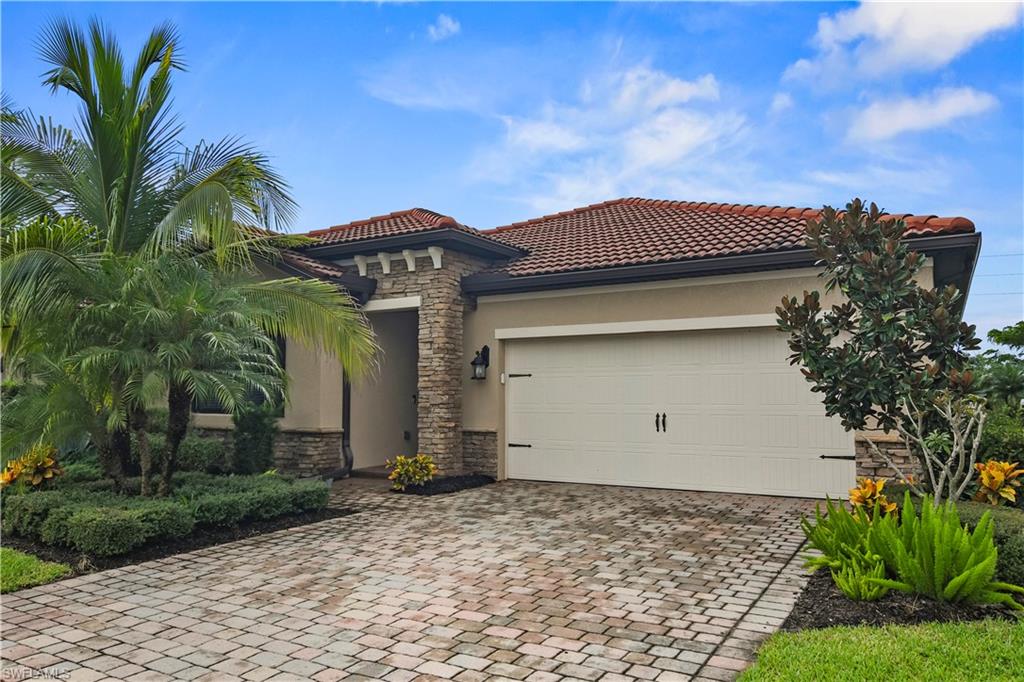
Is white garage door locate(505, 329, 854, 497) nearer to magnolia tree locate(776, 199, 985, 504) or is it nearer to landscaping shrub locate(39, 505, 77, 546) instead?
magnolia tree locate(776, 199, 985, 504)

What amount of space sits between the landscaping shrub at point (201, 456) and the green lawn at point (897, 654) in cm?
998

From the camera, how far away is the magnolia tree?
19.4ft

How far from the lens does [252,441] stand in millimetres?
11234

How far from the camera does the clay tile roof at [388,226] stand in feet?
37.8

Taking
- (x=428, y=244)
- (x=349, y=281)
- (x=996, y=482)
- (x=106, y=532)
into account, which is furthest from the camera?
(x=349, y=281)

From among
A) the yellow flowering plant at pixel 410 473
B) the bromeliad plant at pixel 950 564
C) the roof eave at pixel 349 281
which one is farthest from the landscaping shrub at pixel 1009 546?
the roof eave at pixel 349 281

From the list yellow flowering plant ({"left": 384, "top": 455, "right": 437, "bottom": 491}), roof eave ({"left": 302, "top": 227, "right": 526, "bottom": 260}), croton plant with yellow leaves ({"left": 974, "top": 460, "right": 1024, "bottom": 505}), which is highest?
roof eave ({"left": 302, "top": 227, "right": 526, "bottom": 260})

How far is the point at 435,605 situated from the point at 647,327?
21.4 ft

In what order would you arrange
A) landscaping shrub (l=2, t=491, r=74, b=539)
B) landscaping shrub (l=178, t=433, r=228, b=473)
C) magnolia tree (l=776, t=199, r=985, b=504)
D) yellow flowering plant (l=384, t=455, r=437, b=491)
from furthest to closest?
landscaping shrub (l=178, t=433, r=228, b=473) → yellow flowering plant (l=384, t=455, r=437, b=491) → landscaping shrub (l=2, t=491, r=74, b=539) → magnolia tree (l=776, t=199, r=985, b=504)

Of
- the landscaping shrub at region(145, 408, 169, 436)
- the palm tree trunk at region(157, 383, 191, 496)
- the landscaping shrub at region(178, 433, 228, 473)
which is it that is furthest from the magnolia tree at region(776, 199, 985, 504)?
the landscaping shrub at region(145, 408, 169, 436)

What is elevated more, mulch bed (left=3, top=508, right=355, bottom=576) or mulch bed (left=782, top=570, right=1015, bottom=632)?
mulch bed (left=782, top=570, right=1015, bottom=632)

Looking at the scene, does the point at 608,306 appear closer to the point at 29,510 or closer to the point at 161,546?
the point at 161,546

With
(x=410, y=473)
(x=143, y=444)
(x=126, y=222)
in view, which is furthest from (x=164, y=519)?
(x=410, y=473)

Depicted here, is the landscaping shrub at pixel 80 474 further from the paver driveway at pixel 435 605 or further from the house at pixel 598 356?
the paver driveway at pixel 435 605
